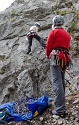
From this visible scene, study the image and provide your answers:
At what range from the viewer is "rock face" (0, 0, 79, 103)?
33.1ft

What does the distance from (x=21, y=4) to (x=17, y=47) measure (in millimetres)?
6412

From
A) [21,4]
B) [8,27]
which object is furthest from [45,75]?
[21,4]

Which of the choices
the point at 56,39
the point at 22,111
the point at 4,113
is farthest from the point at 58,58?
the point at 4,113

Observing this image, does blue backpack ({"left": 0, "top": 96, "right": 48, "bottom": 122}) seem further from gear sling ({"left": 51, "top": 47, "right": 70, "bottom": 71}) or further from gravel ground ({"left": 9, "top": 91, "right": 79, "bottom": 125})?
gear sling ({"left": 51, "top": 47, "right": 70, "bottom": 71})

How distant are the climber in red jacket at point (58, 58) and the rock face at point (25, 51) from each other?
271 cm

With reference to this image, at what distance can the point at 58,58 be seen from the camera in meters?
6.77

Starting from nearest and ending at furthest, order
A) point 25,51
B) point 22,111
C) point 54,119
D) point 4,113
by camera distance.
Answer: point 54,119 < point 4,113 < point 22,111 < point 25,51

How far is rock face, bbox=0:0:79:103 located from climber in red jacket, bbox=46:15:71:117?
2712mm

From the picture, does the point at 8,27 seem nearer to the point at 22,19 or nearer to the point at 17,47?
the point at 22,19

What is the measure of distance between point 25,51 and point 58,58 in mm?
5974

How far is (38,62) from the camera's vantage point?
11.4 m

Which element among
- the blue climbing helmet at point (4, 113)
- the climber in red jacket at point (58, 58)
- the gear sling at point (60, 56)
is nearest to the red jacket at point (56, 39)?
the climber in red jacket at point (58, 58)

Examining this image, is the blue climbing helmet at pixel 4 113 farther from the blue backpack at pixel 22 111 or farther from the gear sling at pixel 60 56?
the gear sling at pixel 60 56

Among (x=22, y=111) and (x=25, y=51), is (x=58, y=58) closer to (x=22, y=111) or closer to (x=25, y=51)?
(x=22, y=111)
